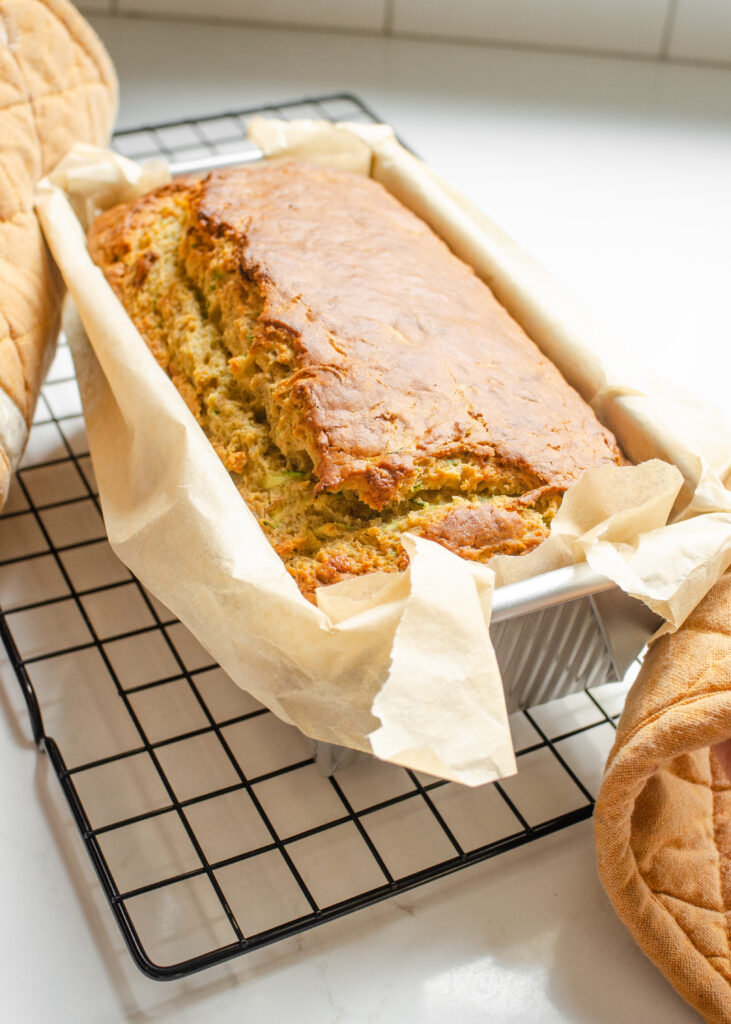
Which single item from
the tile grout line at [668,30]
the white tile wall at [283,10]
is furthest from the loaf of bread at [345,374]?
the tile grout line at [668,30]

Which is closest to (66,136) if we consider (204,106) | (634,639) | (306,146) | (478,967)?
(306,146)

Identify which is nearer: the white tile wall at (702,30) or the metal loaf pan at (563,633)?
the metal loaf pan at (563,633)

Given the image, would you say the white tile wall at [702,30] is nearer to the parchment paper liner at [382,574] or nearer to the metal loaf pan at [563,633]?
the parchment paper liner at [382,574]

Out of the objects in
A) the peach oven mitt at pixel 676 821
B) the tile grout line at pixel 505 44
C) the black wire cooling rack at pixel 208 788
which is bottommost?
the black wire cooling rack at pixel 208 788

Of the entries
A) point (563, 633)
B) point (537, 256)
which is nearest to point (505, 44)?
point (537, 256)

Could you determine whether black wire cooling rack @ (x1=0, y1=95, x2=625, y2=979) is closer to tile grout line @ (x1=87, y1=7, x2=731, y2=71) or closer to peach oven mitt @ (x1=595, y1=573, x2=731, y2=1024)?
peach oven mitt @ (x1=595, y1=573, x2=731, y2=1024)

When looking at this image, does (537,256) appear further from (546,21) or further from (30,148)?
(30,148)
